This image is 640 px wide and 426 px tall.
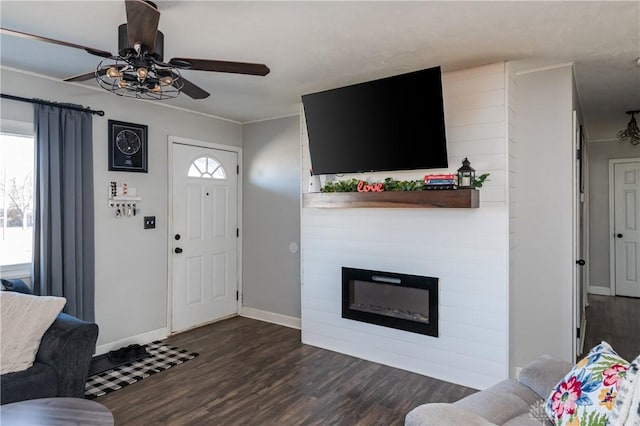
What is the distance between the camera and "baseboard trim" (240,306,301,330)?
181 inches

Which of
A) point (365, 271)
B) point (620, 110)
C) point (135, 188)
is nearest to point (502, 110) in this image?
point (365, 271)

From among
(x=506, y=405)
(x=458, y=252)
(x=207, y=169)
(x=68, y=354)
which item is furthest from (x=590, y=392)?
(x=207, y=169)

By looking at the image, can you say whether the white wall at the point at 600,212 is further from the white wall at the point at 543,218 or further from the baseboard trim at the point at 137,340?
the baseboard trim at the point at 137,340

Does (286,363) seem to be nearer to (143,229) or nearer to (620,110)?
(143,229)

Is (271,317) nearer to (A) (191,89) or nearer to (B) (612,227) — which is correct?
(A) (191,89)

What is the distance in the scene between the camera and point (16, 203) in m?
3.22

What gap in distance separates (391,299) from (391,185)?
1029 millimetres

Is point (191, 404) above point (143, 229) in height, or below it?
below

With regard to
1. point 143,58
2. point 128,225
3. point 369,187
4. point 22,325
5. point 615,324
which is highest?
point 143,58

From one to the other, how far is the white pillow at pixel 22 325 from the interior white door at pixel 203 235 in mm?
1907

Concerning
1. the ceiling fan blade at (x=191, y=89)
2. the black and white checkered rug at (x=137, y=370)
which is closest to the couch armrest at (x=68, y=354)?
the black and white checkered rug at (x=137, y=370)

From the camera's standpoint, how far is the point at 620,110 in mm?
4500

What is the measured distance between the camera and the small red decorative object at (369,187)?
3445 millimetres

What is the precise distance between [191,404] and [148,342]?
150 cm
